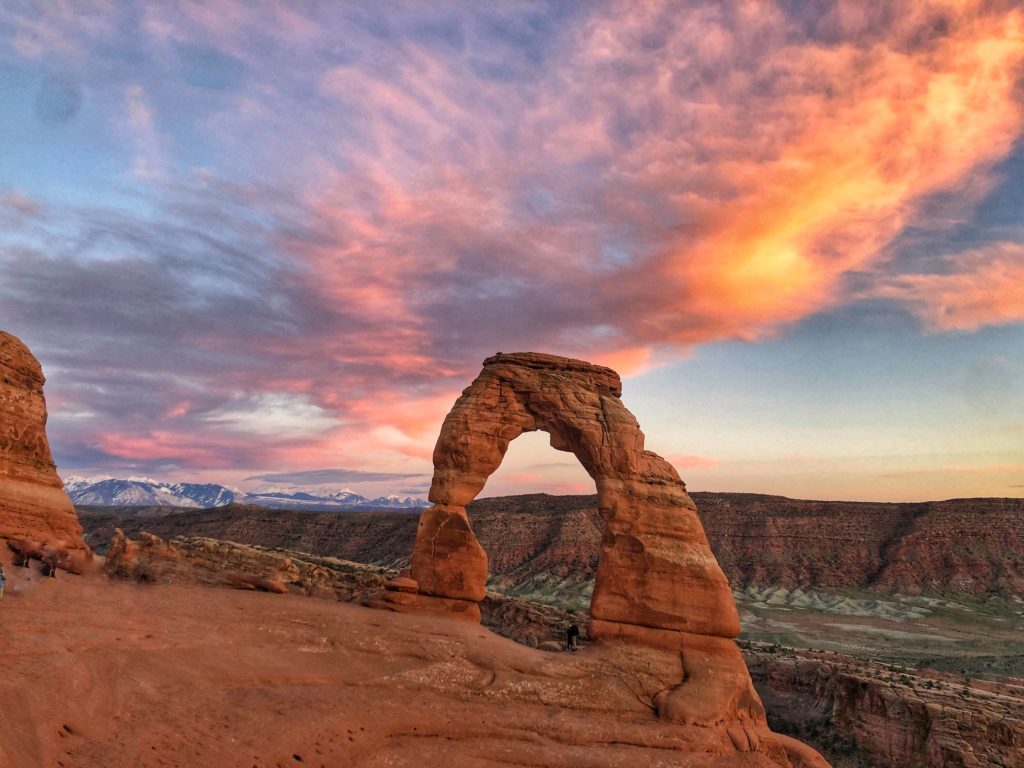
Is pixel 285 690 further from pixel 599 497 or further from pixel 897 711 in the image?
pixel 897 711

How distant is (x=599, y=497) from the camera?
22.0 meters

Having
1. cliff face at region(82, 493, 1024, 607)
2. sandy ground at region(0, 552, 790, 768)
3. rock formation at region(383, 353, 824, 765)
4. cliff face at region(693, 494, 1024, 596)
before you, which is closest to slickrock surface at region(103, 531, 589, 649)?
sandy ground at region(0, 552, 790, 768)

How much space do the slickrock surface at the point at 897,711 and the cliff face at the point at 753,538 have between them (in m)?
43.2

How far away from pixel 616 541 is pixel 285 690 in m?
11.3

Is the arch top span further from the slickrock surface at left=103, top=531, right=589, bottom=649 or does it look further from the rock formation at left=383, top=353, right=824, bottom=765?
the slickrock surface at left=103, top=531, right=589, bottom=649

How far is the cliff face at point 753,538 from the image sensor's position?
80312 mm

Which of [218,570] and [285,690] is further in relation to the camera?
[218,570]

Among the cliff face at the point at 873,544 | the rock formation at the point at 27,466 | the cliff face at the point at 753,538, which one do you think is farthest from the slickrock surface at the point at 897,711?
the cliff face at the point at 873,544

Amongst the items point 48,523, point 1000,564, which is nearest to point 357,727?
point 48,523

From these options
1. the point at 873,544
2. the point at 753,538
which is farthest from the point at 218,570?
the point at 873,544

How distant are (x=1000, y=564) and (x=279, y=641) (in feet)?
314

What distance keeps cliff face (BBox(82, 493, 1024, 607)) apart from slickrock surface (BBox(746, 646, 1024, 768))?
43.2 metres

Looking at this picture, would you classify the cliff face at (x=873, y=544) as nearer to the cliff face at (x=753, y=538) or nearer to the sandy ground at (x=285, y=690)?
the cliff face at (x=753, y=538)

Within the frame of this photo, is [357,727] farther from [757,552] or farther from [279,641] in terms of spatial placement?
[757,552]
